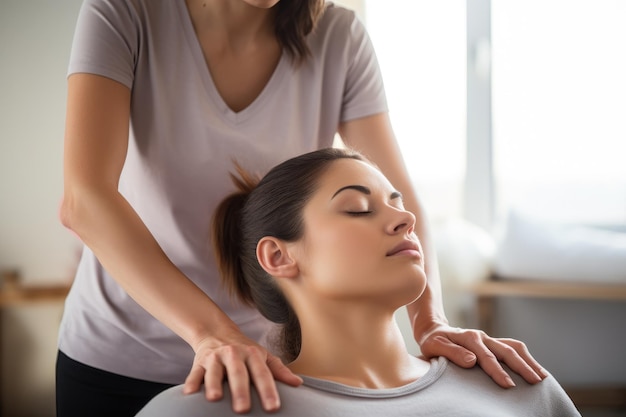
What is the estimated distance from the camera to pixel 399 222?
1.26 m

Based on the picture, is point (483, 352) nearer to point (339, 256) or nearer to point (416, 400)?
point (416, 400)

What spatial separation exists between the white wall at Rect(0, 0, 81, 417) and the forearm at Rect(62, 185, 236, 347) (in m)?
2.05

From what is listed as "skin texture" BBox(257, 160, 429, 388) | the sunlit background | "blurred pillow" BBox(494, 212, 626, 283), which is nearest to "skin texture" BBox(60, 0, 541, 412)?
"skin texture" BBox(257, 160, 429, 388)

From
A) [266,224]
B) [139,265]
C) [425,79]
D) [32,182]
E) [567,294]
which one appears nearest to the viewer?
[139,265]

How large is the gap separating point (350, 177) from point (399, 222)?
0.14m

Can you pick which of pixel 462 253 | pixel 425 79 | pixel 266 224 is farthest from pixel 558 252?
pixel 266 224

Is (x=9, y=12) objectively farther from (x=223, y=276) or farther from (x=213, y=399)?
(x=213, y=399)

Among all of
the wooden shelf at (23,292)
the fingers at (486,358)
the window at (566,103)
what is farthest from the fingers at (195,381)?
the window at (566,103)

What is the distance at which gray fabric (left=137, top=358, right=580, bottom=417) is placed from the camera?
1.07 m

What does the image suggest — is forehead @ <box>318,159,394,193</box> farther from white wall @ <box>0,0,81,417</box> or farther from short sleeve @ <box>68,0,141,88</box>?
white wall @ <box>0,0,81,417</box>

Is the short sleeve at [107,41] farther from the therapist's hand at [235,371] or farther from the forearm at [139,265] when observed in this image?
the therapist's hand at [235,371]

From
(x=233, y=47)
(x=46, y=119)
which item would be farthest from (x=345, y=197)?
(x=46, y=119)

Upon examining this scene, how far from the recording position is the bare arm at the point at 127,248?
3.45 ft

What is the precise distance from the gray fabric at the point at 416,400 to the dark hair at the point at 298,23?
0.65 meters
